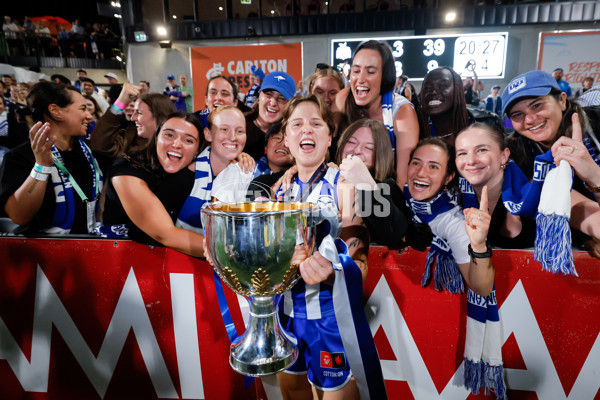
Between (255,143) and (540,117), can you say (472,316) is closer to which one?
(540,117)

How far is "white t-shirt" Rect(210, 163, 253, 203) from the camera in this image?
1640 millimetres

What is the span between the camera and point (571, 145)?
4.46 ft

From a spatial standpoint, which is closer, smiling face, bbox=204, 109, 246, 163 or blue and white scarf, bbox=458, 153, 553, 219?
blue and white scarf, bbox=458, 153, 553, 219

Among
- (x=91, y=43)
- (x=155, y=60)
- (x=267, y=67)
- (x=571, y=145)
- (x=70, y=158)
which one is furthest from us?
(x=91, y=43)

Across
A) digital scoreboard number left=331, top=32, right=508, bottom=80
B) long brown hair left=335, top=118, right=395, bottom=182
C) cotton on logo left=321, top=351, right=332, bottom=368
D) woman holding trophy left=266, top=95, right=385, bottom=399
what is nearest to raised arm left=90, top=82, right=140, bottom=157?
woman holding trophy left=266, top=95, right=385, bottom=399

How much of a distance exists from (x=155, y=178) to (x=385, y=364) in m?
1.57

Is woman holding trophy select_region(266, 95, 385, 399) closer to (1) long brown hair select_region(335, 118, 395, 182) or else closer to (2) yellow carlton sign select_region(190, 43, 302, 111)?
(1) long brown hair select_region(335, 118, 395, 182)

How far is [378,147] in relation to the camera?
4.99ft

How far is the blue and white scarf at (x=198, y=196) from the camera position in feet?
5.59

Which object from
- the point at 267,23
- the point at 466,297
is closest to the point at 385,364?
the point at 466,297

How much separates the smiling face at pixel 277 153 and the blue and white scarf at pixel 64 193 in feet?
3.50

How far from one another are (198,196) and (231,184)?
0.20 meters

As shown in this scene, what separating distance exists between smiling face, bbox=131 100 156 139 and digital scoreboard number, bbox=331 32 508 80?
540 centimetres

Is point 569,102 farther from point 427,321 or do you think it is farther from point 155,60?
point 155,60
